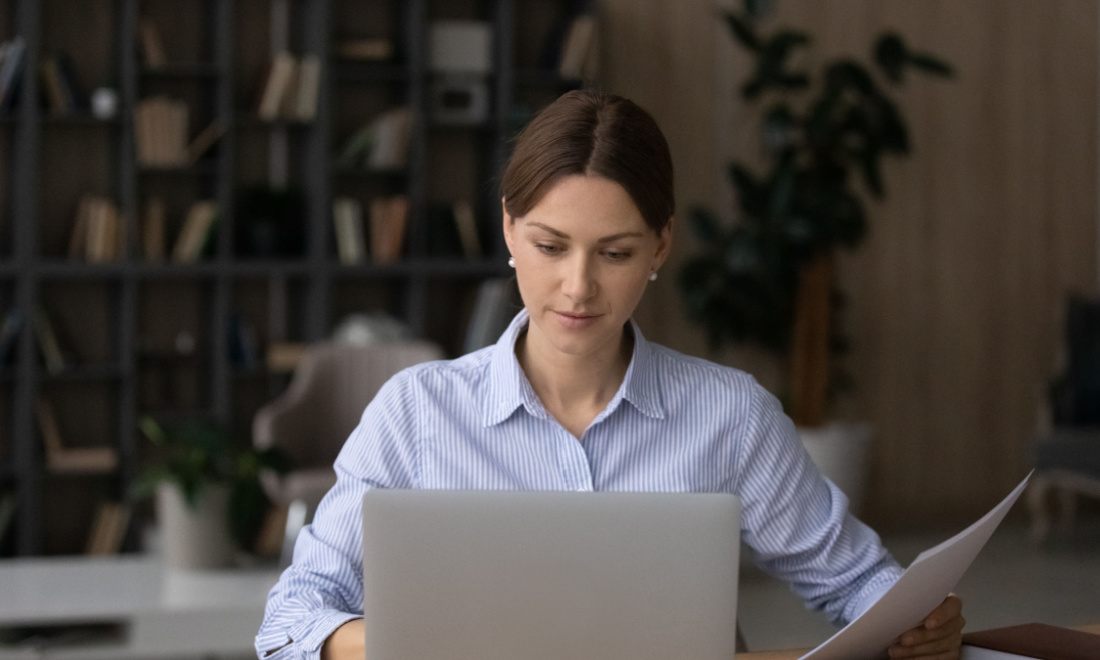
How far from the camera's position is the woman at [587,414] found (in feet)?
4.52

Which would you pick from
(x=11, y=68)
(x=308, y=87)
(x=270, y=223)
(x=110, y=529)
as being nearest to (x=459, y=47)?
(x=308, y=87)

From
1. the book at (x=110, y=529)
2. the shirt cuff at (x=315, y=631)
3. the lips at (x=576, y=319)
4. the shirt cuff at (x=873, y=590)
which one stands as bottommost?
the book at (x=110, y=529)

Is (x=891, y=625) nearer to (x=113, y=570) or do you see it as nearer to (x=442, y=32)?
(x=113, y=570)

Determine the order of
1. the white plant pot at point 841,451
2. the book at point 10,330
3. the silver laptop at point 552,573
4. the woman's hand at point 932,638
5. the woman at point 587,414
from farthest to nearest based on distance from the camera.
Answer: the white plant pot at point 841,451 < the book at point 10,330 < the woman at point 587,414 < the woman's hand at point 932,638 < the silver laptop at point 552,573

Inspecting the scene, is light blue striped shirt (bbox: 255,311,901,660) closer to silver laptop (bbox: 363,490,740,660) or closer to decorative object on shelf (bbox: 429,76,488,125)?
silver laptop (bbox: 363,490,740,660)

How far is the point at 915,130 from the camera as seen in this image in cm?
587

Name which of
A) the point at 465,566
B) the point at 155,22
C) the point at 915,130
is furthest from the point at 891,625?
the point at 915,130

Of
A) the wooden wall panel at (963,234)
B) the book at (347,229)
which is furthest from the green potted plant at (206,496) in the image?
the wooden wall panel at (963,234)

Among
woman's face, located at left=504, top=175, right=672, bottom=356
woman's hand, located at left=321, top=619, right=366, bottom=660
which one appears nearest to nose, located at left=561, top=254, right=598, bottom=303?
woman's face, located at left=504, top=175, right=672, bottom=356

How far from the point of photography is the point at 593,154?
138 cm

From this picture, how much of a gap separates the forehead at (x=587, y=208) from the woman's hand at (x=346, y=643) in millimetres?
Result: 497

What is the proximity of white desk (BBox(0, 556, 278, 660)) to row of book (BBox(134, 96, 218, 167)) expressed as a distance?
68.6 inches

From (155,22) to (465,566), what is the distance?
14.4ft

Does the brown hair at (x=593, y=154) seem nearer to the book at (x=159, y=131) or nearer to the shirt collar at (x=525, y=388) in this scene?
the shirt collar at (x=525, y=388)
